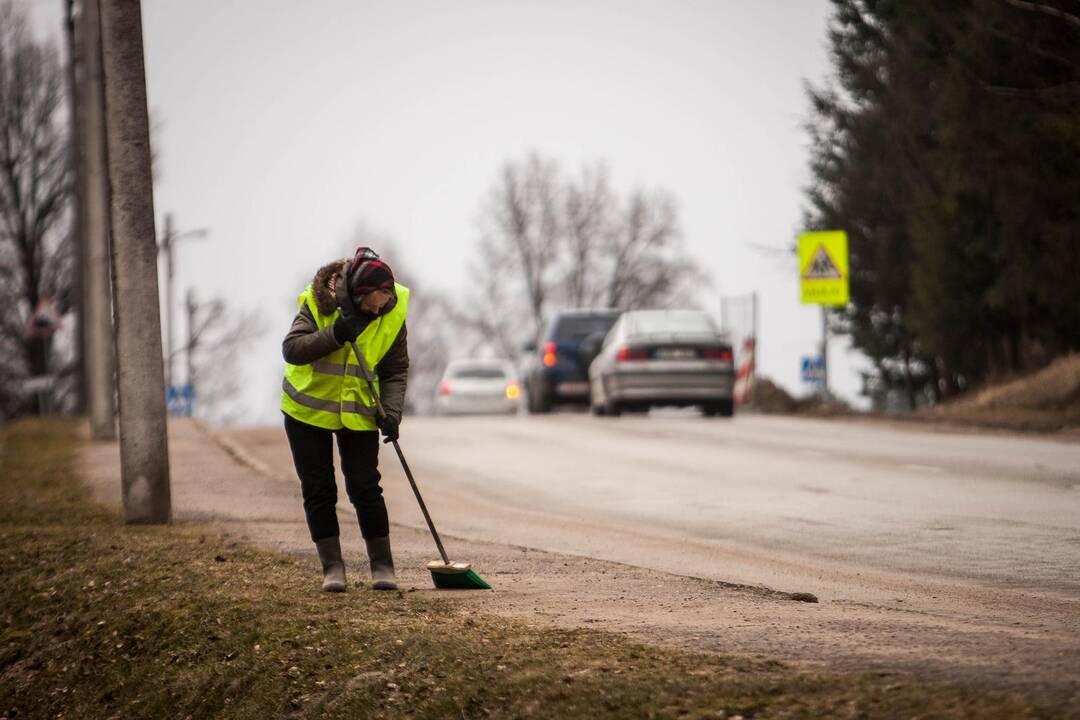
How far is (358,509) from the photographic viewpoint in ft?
30.3

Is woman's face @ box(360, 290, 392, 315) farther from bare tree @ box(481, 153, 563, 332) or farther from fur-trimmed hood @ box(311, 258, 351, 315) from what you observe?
bare tree @ box(481, 153, 563, 332)

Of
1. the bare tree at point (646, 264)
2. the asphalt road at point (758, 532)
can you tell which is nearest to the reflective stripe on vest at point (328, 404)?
the asphalt road at point (758, 532)

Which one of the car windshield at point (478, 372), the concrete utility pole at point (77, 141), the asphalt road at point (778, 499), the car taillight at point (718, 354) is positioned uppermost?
the concrete utility pole at point (77, 141)

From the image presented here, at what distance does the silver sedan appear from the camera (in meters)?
27.8

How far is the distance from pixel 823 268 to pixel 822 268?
18mm

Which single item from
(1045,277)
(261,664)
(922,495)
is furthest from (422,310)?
(261,664)

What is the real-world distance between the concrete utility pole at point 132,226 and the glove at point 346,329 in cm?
409

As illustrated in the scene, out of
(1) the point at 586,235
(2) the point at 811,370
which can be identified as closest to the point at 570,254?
(1) the point at 586,235

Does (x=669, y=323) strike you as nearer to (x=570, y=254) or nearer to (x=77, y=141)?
(x=77, y=141)

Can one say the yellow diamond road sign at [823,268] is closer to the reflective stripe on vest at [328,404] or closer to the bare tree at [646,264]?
the reflective stripe on vest at [328,404]

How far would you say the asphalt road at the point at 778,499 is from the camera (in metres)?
10.6

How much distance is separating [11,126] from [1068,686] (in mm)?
53192

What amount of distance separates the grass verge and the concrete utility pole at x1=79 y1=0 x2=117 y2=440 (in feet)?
43.1

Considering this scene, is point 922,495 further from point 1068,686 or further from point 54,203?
point 54,203
